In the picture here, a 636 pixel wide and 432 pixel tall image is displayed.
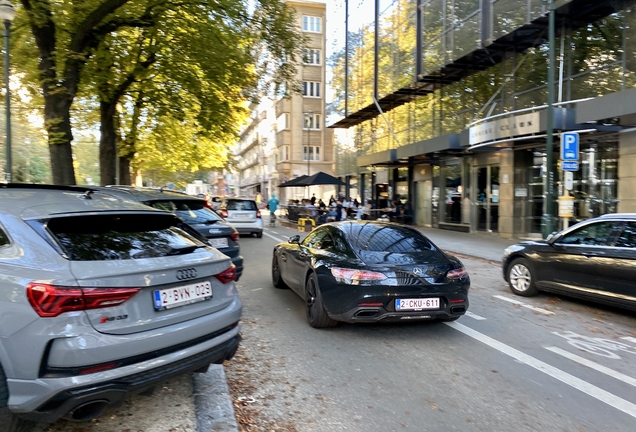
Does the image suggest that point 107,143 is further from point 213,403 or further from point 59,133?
point 213,403

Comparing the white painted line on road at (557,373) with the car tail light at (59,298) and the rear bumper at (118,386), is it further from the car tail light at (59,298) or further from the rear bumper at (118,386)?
the car tail light at (59,298)

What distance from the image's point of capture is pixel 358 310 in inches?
200

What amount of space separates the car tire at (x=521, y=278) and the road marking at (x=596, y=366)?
2.69 meters

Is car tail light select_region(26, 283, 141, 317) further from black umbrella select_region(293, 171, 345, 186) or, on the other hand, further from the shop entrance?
black umbrella select_region(293, 171, 345, 186)

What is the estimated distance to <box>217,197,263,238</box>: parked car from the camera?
18.0 m

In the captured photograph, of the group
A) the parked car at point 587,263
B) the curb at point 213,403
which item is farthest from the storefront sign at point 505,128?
the curb at point 213,403

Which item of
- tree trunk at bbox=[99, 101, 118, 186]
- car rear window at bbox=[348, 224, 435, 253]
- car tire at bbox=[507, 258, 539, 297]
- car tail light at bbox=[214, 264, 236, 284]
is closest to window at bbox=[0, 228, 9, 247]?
car tail light at bbox=[214, 264, 236, 284]

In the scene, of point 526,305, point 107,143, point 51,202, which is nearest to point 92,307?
point 51,202

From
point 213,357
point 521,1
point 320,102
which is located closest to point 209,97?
point 521,1

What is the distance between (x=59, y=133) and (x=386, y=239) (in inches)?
366

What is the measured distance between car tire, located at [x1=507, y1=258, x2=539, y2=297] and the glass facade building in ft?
15.1

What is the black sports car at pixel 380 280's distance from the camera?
5.11 m

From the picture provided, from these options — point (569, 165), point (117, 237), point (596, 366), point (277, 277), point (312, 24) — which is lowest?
point (596, 366)

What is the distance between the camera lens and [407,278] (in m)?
5.16
